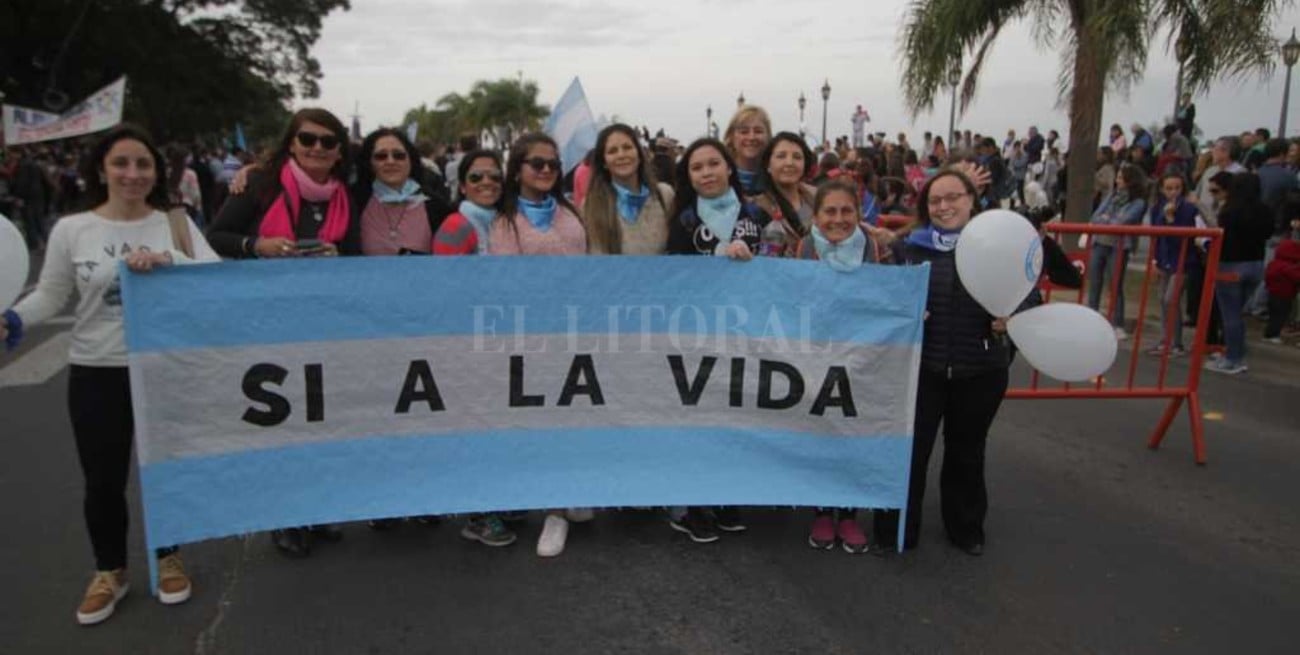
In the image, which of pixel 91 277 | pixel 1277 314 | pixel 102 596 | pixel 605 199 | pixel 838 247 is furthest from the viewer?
pixel 1277 314

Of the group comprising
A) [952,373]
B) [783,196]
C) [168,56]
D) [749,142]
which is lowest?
[952,373]

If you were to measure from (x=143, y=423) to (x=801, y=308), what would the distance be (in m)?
2.56

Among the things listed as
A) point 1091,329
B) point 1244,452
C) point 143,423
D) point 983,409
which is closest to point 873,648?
point 983,409

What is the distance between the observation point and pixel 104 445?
329 cm

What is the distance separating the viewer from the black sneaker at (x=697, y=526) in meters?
4.07

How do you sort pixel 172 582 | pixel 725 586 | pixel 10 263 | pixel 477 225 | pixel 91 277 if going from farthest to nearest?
pixel 477 225
pixel 725 586
pixel 172 582
pixel 91 277
pixel 10 263

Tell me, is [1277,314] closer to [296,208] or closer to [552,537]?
[552,537]

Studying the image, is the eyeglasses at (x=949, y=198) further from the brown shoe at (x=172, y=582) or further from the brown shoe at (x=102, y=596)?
the brown shoe at (x=102, y=596)

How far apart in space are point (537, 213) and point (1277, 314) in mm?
8175

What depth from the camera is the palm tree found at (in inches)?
356

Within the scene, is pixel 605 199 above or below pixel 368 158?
below

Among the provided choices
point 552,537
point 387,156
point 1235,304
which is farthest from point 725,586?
point 1235,304

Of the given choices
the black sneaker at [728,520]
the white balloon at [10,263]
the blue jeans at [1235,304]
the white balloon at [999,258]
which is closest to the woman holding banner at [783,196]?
the white balloon at [999,258]

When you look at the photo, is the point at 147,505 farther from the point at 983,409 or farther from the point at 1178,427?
the point at 1178,427
